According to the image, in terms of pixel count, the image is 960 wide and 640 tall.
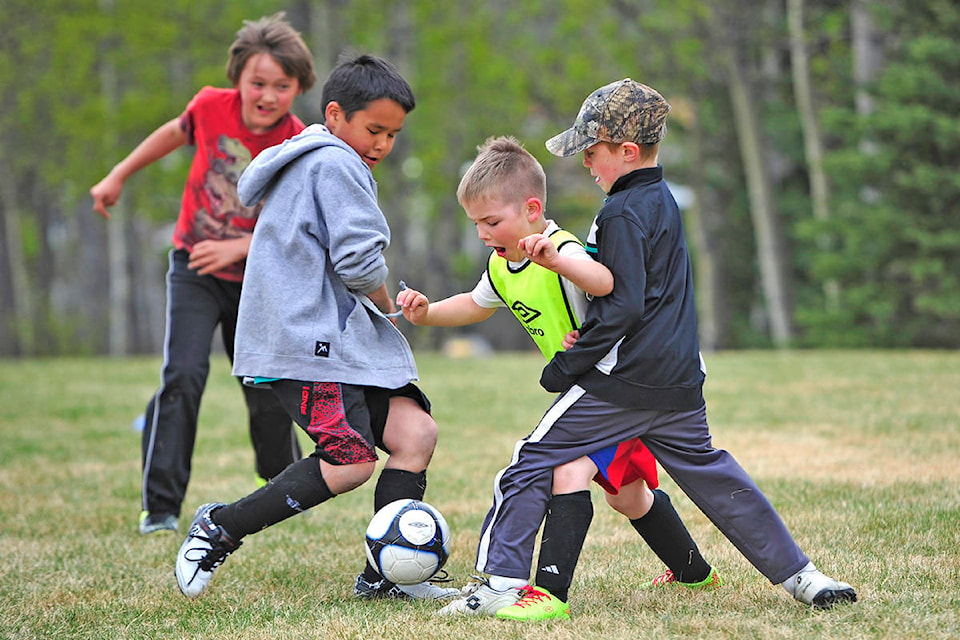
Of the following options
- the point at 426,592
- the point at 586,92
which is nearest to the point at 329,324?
the point at 426,592

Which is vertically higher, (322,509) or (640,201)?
(640,201)

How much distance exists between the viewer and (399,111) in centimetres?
397

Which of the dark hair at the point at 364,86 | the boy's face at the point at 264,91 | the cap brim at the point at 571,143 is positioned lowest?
the cap brim at the point at 571,143

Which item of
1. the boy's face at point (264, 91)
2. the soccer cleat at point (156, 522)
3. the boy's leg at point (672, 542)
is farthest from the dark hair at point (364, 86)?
the soccer cleat at point (156, 522)

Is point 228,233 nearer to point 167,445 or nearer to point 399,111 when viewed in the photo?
point 167,445

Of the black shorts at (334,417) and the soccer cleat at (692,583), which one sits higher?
the black shorts at (334,417)

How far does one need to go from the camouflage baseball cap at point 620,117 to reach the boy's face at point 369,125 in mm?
693

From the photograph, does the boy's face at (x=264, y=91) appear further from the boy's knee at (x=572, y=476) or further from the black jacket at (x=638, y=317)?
the boy's knee at (x=572, y=476)

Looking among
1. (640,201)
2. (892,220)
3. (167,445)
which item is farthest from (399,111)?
(892,220)

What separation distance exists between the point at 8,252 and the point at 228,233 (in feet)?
91.4

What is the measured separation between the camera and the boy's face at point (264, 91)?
5.03 meters

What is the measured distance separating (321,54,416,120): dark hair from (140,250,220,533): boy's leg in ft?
5.21

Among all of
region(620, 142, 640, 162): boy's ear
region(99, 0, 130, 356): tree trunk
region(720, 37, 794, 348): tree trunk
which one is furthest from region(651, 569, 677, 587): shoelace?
region(99, 0, 130, 356): tree trunk

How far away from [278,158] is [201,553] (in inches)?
54.1
